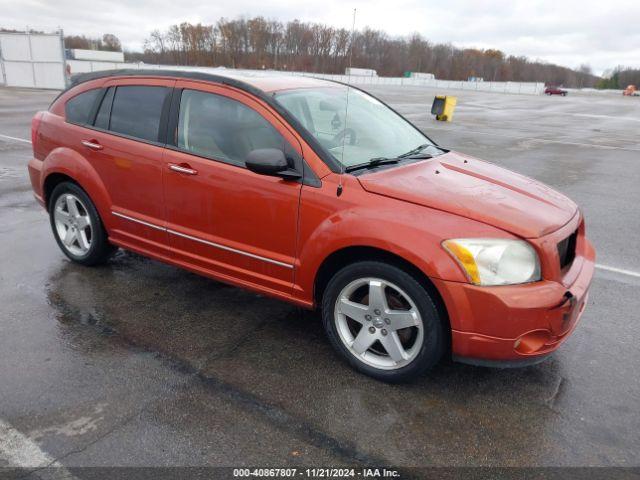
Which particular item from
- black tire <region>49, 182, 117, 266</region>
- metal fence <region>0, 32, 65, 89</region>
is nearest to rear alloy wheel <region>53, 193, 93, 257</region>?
black tire <region>49, 182, 117, 266</region>

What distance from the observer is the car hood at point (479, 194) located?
9.26ft

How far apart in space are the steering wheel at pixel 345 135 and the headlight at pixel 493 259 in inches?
45.2

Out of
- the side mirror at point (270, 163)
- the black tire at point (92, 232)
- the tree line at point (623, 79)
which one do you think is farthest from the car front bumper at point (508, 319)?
the tree line at point (623, 79)

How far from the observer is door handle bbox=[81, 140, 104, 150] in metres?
4.15

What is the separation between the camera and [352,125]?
3775mm

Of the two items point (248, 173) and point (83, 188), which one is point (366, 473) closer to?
point (248, 173)

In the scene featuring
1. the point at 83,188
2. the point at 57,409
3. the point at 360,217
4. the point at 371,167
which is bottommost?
the point at 57,409

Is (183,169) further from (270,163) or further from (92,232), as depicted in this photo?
(92,232)

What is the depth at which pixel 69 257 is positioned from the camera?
473 cm

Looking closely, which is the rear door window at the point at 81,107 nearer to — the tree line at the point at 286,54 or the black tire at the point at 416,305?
the black tire at the point at 416,305

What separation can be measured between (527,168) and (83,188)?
873 cm

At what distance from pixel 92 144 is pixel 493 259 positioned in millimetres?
3294

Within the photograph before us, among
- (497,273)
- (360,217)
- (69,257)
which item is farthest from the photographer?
(69,257)

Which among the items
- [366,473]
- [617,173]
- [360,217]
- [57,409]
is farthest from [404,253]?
[617,173]
